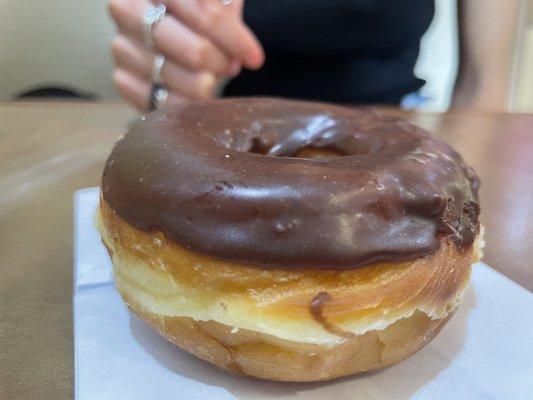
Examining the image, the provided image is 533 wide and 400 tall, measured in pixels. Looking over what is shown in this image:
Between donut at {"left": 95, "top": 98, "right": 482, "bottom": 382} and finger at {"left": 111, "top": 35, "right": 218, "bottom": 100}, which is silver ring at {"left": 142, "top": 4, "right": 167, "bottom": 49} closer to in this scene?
finger at {"left": 111, "top": 35, "right": 218, "bottom": 100}

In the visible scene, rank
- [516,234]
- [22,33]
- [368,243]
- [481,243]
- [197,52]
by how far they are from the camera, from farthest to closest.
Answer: [22,33]
[197,52]
[516,234]
[481,243]
[368,243]

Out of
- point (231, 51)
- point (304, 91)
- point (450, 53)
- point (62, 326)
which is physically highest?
point (231, 51)

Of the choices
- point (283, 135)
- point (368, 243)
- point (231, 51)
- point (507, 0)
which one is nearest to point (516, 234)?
point (283, 135)

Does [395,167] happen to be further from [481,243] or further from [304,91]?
[304,91]

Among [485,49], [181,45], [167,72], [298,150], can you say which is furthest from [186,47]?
[485,49]

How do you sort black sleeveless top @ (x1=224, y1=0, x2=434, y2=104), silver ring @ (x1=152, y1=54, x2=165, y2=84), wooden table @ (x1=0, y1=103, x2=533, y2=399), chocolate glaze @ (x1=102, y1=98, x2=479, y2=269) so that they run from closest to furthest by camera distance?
chocolate glaze @ (x1=102, y1=98, x2=479, y2=269) → wooden table @ (x1=0, y1=103, x2=533, y2=399) → silver ring @ (x1=152, y1=54, x2=165, y2=84) → black sleeveless top @ (x1=224, y1=0, x2=434, y2=104)

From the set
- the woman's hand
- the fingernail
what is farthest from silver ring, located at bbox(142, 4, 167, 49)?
the fingernail

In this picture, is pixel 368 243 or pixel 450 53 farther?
pixel 450 53

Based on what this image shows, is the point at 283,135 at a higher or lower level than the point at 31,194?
higher
